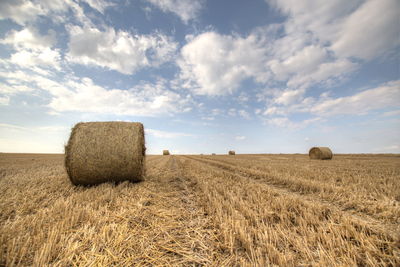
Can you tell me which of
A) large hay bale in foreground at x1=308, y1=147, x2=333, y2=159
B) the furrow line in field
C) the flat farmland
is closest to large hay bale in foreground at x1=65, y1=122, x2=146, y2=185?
the flat farmland

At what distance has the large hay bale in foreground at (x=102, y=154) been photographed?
Result: 210 inches

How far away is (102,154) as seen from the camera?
545cm

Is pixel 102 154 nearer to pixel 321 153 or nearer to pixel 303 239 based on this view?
pixel 303 239

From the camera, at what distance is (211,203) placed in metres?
3.58

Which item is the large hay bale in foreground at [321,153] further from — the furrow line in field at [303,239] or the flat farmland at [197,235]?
the furrow line in field at [303,239]

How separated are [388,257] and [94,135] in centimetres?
655

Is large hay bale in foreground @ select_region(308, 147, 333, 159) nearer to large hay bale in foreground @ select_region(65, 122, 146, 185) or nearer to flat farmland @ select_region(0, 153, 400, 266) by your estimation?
flat farmland @ select_region(0, 153, 400, 266)

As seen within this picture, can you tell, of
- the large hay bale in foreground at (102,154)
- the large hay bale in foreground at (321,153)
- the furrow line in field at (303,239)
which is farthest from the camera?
the large hay bale in foreground at (321,153)

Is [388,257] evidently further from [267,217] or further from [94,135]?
[94,135]

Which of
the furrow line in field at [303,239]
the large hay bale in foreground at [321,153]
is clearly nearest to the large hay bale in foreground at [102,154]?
the furrow line in field at [303,239]

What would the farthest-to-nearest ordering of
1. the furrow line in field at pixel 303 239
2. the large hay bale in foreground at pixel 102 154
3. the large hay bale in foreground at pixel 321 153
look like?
the large hay bale in foreground at pixel 321 153 < the large hay bale in foreground at pixel 102 154 < the furrow line in field at pixel 303 239

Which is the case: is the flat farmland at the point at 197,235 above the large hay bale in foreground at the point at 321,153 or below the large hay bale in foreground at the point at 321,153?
below

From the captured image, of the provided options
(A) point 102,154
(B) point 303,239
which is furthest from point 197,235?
(A) point 102,154

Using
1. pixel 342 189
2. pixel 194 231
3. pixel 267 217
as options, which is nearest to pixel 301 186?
pixel 342 189
